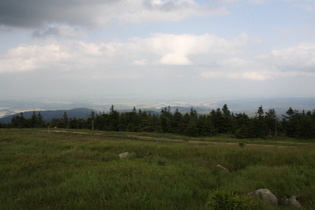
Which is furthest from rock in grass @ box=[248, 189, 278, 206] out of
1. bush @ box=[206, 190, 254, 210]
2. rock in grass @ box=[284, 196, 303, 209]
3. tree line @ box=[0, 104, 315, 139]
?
tree line @ box=[0, 104, 315, 139]

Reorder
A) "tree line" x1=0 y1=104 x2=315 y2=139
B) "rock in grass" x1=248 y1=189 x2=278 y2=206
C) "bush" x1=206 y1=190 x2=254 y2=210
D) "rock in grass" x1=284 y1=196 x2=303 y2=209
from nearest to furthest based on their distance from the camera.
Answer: "bush" x1=206 y1=190 x2=254 y2=210 < "rock in grass" x1=284 y1=196 x2=303 y2=209 < "rock in grass" x1=248 y1=189 x2=278 y2=206 < "tree line" x1=0 y1=104 x2=315 y2=139

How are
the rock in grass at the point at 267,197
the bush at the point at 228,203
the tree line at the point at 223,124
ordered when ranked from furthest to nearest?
the tree line at the point at 223,124 → the rock in grass at the point at 267,197 → the bush at the point at 228,203

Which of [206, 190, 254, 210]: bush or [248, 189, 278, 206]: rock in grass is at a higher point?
[206, 190, 254, 210]: bush

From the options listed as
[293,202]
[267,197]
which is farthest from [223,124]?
[293,202]

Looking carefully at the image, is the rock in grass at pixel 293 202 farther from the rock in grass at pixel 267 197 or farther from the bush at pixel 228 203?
the bush at pixel 228 203

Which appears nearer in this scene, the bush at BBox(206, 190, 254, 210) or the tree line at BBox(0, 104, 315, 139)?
the bush at BBox(206, 190, 254, 210)

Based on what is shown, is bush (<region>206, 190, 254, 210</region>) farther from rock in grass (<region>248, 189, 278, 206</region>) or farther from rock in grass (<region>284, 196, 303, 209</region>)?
rock in grass (<region>284, 196, 303, 209</region>)

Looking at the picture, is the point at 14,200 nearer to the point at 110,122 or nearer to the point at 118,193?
the point at 118,193

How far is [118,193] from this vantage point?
6051mm

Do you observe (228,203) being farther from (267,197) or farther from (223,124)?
(223,124)

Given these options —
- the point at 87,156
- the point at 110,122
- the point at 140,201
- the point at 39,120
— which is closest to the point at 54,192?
the point at 140,201

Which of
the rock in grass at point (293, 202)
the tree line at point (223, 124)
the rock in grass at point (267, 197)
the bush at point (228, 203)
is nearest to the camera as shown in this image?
the bush at point (228, 203)

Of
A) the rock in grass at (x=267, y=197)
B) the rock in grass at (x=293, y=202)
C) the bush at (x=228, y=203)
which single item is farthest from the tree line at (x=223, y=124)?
the bush at (x=228, y=203)

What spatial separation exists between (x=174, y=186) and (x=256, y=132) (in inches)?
2223
